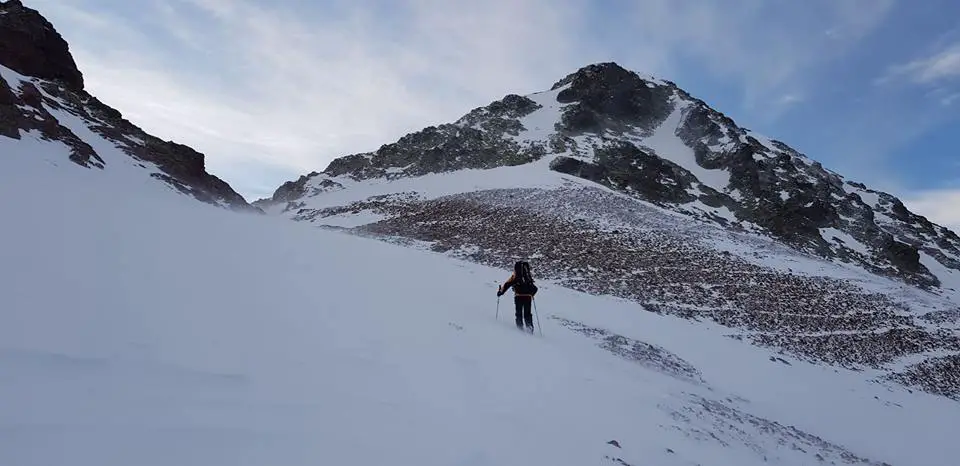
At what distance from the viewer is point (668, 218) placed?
124 feet

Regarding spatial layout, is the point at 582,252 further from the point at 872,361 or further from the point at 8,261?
the point at 8,261

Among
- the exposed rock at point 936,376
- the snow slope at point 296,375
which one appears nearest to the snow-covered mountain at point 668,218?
the exposed rock at point 936,376

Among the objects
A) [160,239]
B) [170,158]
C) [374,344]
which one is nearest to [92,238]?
[160,239]

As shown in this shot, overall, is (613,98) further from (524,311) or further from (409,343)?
(409,343)

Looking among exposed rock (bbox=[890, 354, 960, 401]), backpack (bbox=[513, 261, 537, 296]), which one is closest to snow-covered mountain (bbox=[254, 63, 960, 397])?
exposed rock (bbox=[890, 354, 960, 401])

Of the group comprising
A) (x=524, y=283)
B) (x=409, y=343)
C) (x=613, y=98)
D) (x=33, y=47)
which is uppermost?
(x=613, y=98)

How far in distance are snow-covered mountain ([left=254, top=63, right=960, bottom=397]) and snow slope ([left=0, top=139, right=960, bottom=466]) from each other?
366 inches

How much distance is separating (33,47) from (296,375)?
147 ft

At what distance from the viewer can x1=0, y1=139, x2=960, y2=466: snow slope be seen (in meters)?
3.69

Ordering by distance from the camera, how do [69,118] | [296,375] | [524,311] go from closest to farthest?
[296,375] → [524,311] → [69,118]

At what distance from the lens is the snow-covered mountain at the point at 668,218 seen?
22.2 m

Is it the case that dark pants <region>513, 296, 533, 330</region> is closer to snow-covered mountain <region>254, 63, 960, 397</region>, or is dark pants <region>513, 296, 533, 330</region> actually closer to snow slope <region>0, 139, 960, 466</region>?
snow slope <region>0, 139, 960, 466</region>

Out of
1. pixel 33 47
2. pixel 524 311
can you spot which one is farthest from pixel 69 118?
pixel 524 311

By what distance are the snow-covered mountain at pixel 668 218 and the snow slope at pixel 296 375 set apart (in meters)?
9.28
